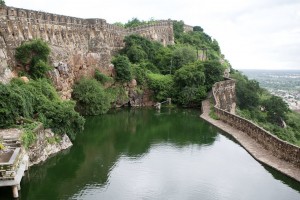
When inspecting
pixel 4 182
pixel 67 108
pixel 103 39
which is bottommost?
pixel 4 182

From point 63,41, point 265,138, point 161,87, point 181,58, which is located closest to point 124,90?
point 161,87

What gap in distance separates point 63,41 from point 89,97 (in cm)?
693

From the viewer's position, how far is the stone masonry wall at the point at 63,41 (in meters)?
27.5

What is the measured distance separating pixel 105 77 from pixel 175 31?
38.0 meters

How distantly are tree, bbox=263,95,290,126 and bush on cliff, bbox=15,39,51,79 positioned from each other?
2772cm

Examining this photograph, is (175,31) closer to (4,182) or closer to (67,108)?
(67,108)

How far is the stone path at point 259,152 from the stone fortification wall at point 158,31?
26.9 metres

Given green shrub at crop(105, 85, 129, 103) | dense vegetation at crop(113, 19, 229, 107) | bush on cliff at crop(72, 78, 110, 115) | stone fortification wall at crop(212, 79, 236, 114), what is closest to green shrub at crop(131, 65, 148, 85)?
dense vegetation at crop(113, 19, 229, 107)

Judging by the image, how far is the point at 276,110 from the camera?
43.5 m

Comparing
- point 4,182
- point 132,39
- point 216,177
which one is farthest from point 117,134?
point 132,39

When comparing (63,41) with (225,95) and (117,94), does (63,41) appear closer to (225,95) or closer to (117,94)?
(117,94)

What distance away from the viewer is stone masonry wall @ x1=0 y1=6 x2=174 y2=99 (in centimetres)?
2755

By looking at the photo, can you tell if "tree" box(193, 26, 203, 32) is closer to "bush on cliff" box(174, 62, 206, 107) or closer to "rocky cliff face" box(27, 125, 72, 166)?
"bush on cliff" box(174, 62, 206, 107)

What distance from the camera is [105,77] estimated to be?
3678cm
